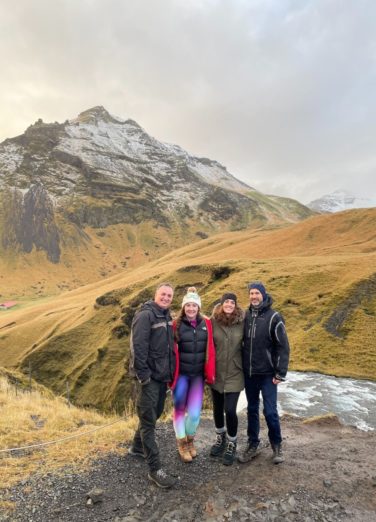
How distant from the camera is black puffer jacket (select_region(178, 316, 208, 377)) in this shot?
905 cm

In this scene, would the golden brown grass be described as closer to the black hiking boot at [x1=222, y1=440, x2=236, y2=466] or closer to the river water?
the black hiking boot at [x1=222, y1=440, x2=236, y2=466]

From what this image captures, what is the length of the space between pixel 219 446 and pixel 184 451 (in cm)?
91

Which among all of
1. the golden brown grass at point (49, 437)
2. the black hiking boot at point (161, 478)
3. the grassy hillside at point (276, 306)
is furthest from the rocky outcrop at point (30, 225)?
the black hiking boot at point (161, 478)

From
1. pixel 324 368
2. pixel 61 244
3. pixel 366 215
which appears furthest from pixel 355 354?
pixel 61 244

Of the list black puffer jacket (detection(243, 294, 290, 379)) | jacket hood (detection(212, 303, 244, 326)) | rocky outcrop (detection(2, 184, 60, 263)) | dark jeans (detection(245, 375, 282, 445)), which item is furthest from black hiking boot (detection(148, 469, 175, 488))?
rocky outcrop (detection(2, 184, 60, 263))

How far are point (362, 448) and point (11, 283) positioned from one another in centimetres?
15378

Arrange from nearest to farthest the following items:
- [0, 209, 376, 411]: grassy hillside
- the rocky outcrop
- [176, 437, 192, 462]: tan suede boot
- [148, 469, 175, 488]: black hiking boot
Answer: [148, 469, 175, 488]: black hiking boot < [176, 437, 192, 462]: tan suede boot < [0, 209, 376, 411]: grassy hillside < the rocky outcrop

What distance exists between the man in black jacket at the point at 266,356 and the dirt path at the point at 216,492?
0.55 metres

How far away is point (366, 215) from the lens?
67.3m

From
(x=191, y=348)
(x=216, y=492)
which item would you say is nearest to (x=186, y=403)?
(x=191, y=348)

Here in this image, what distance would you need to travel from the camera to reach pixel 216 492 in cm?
789

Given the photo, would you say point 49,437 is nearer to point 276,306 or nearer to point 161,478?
point 161,478

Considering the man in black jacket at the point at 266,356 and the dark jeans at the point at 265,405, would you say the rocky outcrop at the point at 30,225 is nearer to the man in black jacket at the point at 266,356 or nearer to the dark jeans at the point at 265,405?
the dark jeans at the point at 265,405

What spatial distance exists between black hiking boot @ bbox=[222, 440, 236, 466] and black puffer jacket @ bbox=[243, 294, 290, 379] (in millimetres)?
1752
